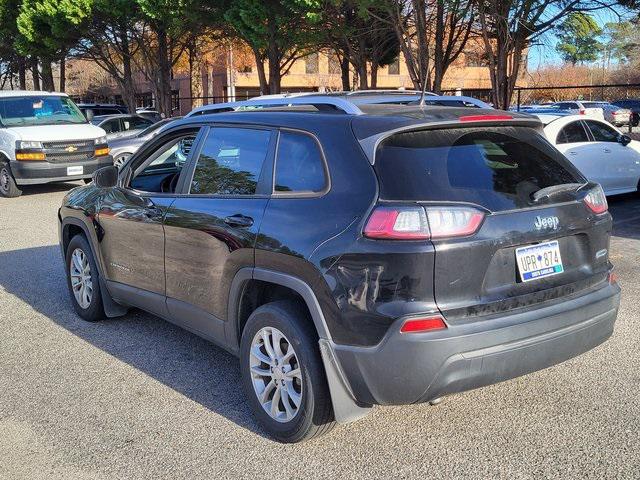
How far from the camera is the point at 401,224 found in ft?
10.2

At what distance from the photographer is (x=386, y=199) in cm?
319

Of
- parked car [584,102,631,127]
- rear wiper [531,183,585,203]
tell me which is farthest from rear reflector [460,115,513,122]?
parked car [584,102,631,127]

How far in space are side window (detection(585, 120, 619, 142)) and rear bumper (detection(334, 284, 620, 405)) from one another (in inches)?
340

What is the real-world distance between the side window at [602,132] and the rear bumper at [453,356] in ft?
28.4

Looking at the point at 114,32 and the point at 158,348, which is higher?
the point at 114,32

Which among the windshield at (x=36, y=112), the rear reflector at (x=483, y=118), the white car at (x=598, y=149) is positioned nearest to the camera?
the rear reflector at (x=483, y=118)

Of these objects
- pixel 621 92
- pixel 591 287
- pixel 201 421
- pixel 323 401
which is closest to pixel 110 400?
pixel 201 421

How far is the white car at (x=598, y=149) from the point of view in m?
10.8

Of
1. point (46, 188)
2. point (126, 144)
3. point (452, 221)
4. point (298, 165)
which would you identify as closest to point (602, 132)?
point (298, 165)

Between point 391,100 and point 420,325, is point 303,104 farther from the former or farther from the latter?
point 420,325

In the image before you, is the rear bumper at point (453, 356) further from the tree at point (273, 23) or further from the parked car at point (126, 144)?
the tree at point (273, 23)

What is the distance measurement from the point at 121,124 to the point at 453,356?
17.0 meters

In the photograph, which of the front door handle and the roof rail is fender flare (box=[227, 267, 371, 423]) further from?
the roof rail

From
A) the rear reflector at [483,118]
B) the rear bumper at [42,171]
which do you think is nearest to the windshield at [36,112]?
the rear bumper at [42,171]
